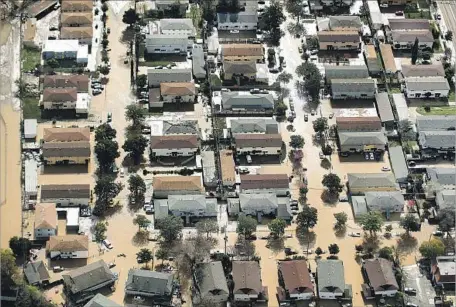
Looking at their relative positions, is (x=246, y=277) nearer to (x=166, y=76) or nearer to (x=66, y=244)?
(x=66, y=244)

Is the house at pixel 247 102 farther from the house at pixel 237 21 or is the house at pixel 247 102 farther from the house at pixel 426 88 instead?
the house at pixel 426 88

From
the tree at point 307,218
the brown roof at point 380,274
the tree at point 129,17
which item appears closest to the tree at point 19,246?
the tree at point 307,218

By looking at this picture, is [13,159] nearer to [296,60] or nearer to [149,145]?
[149,145]

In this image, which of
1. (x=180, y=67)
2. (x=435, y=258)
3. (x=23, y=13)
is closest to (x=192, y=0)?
(x=180, y=67)

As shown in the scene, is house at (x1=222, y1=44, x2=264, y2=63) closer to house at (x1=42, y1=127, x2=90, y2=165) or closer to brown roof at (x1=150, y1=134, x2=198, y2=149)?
brown roof at (x1=150, y1=134, x2=198, y2=149)

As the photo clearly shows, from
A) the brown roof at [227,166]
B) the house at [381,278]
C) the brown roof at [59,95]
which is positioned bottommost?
the house at [381,278]

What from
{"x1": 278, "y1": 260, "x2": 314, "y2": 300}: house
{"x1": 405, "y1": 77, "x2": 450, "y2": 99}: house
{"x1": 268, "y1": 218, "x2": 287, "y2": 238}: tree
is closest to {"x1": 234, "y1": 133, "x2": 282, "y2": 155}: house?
{"x1": 268, "y1": 218, "x2": 287, "y2": 238}: tree

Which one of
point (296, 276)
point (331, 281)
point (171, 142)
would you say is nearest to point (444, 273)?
point (331, 281)

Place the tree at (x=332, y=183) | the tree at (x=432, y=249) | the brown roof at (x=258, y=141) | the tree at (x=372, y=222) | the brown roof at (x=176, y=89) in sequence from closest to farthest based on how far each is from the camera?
1. the tree at (x=432, y=249)
2. the tree at (x=372, y=222)
3. the tree at (x=332, y=183)
4. the brown roof at (x=258, y=141)
5. the brown roof at (x=176, y=89)
